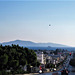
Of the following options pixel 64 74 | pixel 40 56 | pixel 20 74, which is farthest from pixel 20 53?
pixel 40 56

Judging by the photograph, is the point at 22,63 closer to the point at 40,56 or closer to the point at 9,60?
the point at 9,60

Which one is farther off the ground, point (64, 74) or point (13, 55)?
point (13, 55)

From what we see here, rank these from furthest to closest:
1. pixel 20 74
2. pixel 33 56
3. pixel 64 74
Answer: pixel 33 56, pixel 20 74, pixel 64 74

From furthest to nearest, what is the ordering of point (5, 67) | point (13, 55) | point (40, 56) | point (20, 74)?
1. point (40, 56)
2. point (13, 55)
3. point (5, 67)
4. point (20, 74)

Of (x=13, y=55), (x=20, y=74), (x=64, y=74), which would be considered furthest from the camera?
(x=13, y=55)

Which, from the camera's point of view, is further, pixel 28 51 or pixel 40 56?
pixel 40 56

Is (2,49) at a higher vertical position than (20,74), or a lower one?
higher

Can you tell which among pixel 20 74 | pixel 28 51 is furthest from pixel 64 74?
pixel 28 51

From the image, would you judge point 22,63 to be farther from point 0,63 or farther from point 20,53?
point 0,63

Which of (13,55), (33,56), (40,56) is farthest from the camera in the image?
(40,56)
